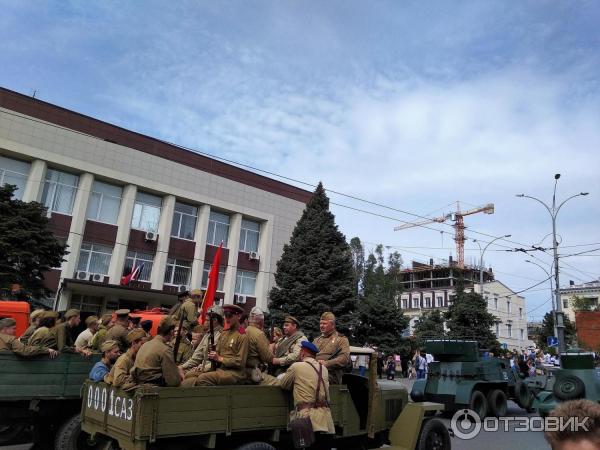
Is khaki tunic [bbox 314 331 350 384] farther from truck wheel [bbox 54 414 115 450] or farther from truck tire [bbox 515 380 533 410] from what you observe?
truck tire [bbox 515 380 533 410]

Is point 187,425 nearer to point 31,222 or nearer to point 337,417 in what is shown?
point 337,417

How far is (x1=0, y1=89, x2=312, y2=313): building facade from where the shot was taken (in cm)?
2548

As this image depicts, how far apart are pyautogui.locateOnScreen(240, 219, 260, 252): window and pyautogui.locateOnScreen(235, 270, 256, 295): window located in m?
1.71

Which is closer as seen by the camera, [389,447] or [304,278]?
[389,447]

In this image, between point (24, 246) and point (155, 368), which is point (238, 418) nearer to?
point (155, 368)

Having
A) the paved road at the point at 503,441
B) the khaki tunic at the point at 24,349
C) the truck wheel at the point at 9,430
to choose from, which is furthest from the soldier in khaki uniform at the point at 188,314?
the paved road at the point at 503,441

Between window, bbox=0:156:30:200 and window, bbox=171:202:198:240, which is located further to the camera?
window, bbox=171:202:198:240

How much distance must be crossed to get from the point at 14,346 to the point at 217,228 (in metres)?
26.6

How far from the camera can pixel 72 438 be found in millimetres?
6816

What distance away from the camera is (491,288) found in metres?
64.8

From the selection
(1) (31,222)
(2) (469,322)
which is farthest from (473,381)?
(2) (469,322)

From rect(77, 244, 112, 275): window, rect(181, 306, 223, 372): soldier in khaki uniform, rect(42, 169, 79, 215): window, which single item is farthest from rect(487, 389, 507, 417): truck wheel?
rect(42, 169, 79, 215): window

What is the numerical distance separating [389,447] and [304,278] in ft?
72.2

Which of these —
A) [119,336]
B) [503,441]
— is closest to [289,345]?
[119,336]
